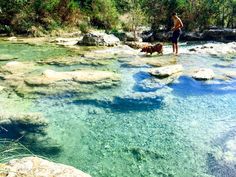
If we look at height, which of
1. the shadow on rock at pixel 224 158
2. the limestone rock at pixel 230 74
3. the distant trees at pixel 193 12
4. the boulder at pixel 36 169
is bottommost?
the shadow on rock at pixel 224 158

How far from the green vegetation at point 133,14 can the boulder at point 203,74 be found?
14.0m

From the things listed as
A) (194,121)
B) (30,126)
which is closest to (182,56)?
(194,121)

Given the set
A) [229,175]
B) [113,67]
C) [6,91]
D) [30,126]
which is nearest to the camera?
[229,175]

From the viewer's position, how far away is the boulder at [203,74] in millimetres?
13739

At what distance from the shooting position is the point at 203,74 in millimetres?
13977

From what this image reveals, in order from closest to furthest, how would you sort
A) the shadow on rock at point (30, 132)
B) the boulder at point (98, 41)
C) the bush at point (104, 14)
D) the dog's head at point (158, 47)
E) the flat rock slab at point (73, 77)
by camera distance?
the shadow on rock at point (30, 132) < the flat rock slab at point (73, 77) < the dog's head at point (158, 47) < the boulder at point (98, 41) < the bush at point (104, 14)

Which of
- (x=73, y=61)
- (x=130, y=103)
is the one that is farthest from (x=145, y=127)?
(x=73, y=61)

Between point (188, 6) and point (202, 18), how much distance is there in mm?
1531

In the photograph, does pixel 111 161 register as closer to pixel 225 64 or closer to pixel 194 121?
pixel 194 121

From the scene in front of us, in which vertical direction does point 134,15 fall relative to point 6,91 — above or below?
above

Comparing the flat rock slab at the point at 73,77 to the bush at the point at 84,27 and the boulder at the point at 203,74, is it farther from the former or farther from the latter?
the bush at the point at 84,27

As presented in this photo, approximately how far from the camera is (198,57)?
722 inches

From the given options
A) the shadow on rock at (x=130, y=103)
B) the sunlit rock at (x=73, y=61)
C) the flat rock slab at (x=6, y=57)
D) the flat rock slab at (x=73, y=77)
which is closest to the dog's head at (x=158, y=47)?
the sunlit rock at (x=73, y=61)

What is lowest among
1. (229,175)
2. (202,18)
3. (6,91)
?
(229,175)
